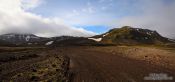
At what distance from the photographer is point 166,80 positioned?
703 inches

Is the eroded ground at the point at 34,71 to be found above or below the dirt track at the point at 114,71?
below

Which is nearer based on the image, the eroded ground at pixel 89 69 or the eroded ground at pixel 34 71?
the eroded ground at pixel 89 69

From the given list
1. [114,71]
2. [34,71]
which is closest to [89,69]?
[114,71]

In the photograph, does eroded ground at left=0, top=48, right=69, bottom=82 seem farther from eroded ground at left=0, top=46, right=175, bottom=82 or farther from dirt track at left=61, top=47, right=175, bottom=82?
dirt track at left=61, top=47, right=175, bottom=82

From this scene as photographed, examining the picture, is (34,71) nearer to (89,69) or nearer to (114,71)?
(89,69)

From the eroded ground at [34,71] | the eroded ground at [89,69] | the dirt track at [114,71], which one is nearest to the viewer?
the dirt track at [114,71]

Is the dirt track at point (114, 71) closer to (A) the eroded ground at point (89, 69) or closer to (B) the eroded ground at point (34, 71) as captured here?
(A) the eroded ground at point (89, 69)

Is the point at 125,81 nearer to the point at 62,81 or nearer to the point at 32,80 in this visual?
the point at 62,81

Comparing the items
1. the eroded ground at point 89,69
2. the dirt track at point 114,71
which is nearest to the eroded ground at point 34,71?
the eroded ground at point 89,69

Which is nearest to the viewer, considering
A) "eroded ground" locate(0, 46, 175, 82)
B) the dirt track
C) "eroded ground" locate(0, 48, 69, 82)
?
the dirt track

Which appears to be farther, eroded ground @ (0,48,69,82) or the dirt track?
eroded ground @ (0,48,69,82)

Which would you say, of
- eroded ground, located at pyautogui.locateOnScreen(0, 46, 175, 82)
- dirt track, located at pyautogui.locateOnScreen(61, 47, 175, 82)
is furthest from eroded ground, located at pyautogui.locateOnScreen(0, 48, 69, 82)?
dirt track, located at pyautogui.locateOnScreen(61, 47, 175, 82)

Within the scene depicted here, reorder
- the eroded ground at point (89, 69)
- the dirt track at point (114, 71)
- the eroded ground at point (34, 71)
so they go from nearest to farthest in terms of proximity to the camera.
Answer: the dirt track at point (114, 71) < the eroded ground at point (89, 69) < the eroded ground at point (34, 71)

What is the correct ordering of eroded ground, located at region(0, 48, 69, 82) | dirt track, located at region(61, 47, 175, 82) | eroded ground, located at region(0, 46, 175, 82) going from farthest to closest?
eroded ground, located at region(0, 48, 69, 82), eroded ground, located at region(0, 46, 175, 82), dirt track, located at region(61, 47, 175, 82)
